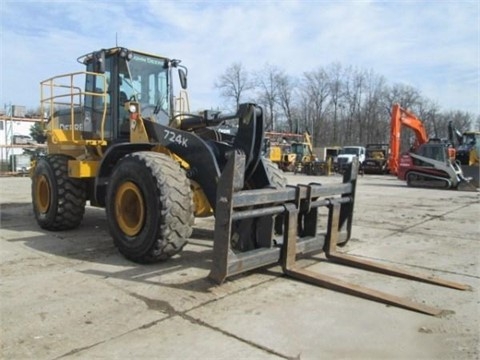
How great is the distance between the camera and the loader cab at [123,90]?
696 centimetres

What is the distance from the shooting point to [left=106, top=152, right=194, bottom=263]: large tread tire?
16.4 feet

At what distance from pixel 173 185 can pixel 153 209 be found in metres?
0.36

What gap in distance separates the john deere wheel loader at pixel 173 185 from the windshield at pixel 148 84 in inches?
0.6

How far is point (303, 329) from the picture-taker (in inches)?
142

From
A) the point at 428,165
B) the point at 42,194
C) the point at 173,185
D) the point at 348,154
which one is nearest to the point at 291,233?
the point at 173,185

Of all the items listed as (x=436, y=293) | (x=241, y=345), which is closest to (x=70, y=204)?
(x=241, y=345)

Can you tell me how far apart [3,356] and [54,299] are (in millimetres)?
1119

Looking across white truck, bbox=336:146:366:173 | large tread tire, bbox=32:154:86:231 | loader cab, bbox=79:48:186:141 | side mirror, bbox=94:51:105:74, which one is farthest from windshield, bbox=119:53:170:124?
white truck, bbox=336:146:366:173

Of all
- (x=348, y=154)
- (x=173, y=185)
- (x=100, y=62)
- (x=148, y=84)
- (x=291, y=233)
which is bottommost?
(x=291, y=233)

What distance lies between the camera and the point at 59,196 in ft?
23.7

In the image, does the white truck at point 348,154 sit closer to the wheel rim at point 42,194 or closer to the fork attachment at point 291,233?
the wheel rim at point 42,194

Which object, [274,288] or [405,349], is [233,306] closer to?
[274,288]

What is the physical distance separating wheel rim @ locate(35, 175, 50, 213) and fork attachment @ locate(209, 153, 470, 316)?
13.2 feet

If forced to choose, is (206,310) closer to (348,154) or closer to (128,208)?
(128,208)
